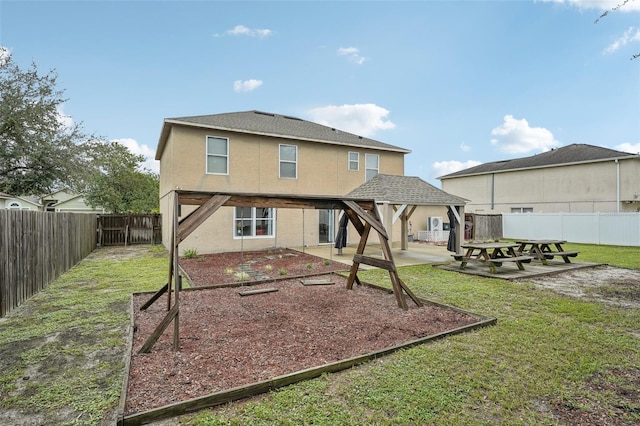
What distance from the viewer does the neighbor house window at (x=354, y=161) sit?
1559 cm

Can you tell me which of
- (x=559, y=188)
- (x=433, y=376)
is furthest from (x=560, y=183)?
(x=433, y=376)

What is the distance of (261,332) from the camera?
4363 millimetres

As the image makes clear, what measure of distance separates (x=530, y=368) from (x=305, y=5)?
545 inches

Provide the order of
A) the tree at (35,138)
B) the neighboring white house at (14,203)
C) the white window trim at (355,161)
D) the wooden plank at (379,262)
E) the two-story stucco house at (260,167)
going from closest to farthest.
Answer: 1. the wooden plank at (379,262)
2. the two-story stucco house at (260,167)
3. the tree at (35,138)
4. the white window trim at (355,161)
5. the neighboring white house at (14,203)

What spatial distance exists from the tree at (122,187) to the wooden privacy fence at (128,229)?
1249 centimetres

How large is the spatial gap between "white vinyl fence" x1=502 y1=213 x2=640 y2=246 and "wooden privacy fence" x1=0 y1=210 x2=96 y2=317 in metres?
22.0

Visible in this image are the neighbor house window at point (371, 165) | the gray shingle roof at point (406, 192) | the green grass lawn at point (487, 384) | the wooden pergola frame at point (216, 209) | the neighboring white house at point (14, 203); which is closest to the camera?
the green grass lawn at point (487, 384)

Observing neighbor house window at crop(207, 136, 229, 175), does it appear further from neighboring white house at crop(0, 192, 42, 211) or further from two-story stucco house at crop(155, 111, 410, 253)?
neighboring white house at crop(0, 192, 42, 211)

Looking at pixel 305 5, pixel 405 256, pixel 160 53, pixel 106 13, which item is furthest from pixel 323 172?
pixel 106 13

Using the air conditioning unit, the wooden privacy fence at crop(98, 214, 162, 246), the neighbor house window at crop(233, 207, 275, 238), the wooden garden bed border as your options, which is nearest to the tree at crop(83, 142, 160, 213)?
the wooden privacy fence at crop(98, 214, 162, 246)

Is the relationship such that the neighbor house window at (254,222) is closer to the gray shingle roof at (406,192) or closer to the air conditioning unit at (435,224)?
the gray shingle roof at (406,192)

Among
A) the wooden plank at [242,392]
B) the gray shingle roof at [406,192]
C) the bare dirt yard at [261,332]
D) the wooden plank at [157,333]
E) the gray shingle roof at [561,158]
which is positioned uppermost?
the gray shingle roof at [561,158]

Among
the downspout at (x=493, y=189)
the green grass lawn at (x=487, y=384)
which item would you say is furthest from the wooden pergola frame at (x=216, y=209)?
the downspout at (x=493, y=189)

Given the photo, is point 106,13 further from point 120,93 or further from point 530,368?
point 530,368
